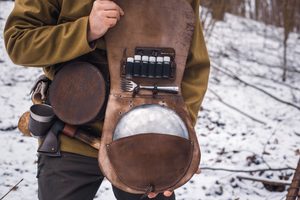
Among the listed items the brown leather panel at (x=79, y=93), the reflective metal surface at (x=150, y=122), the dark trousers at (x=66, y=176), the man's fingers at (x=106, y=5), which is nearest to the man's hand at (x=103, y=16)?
the man's fingers at (x=106, y=5)

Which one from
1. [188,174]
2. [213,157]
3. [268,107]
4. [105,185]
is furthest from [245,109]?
[188,174]

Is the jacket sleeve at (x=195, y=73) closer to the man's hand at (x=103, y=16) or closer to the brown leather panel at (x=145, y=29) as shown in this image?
the brown leather panel at (x=145, y=29)

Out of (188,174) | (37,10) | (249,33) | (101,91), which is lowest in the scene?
(249,33)

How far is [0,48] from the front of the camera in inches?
187

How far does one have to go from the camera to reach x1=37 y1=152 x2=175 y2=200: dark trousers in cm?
126

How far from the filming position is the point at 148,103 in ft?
4.01

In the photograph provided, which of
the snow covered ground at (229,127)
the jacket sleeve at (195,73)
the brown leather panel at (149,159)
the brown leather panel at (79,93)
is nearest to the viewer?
the brown leather panel at (149,159)

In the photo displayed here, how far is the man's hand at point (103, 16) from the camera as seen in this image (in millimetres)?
1142

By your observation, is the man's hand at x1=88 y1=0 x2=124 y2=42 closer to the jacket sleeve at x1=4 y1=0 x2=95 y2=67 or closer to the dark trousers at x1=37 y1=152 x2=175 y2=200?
A: the jacket sleeve at x1=4 y1=0 x2=95 y2=67

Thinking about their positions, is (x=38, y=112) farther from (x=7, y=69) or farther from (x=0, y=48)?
(x=0, y=48)

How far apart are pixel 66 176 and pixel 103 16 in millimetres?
563

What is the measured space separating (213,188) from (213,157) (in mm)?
565

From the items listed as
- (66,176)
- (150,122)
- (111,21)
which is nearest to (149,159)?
(150,122)

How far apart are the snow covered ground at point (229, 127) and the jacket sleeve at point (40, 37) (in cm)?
161
